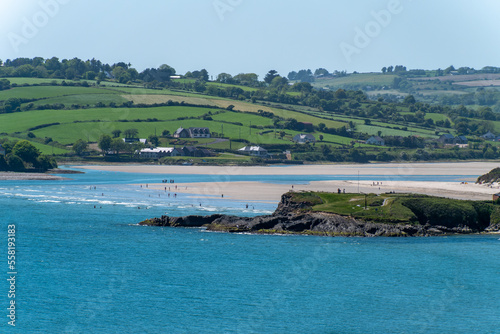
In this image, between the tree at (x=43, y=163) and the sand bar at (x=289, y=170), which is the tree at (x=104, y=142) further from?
the tree at (x=43, y=163)

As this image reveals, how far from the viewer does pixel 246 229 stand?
69750 millimetres

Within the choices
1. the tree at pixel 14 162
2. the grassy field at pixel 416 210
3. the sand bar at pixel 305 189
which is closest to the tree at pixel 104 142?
the tree at pixel 14 162

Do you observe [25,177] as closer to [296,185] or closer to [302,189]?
[296,185]

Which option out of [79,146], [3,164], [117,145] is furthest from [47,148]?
[3,164]

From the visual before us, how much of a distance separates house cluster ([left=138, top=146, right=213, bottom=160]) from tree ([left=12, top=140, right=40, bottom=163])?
159 ft

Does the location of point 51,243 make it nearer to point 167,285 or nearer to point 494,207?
point 167,285

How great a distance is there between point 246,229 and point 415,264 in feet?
66.3

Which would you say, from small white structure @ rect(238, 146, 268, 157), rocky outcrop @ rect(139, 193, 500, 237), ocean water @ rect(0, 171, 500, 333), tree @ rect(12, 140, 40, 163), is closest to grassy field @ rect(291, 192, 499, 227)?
rocky outcrop @ rect(139, 193, 500, 237)

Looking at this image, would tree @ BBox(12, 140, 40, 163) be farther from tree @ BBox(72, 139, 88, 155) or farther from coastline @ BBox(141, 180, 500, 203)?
coastline @ BBox(141, 180, 500, 203)

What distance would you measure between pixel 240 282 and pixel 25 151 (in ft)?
361

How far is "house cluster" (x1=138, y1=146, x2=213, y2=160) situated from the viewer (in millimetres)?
193750

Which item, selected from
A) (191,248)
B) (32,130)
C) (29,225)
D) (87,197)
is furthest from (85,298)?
(32,130)

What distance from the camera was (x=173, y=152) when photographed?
19650cm

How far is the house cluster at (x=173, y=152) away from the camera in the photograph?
194m
